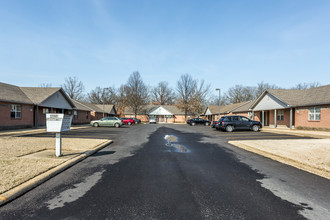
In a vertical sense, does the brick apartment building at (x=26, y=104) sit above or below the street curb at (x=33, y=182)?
above

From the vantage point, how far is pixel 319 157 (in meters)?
6.49

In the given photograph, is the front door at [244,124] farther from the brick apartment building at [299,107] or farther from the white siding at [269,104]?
the white siding at [269,104]

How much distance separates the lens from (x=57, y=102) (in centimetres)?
2512

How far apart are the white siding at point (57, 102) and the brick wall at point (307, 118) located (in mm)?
31515

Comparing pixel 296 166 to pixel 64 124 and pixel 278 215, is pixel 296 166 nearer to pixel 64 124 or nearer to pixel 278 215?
pixel 278 215

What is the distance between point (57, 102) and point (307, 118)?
32291 millimetres

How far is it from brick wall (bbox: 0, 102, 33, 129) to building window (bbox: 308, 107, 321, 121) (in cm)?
3229

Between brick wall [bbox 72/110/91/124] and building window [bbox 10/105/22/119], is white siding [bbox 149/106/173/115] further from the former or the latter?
building window [bbox 10/105/22/119]

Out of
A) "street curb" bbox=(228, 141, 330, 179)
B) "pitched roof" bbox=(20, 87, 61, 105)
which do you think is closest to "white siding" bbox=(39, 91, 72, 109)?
"pitched roof" bbox=(20, 87, 61, 105)

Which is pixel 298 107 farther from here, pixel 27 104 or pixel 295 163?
pixel 27 104

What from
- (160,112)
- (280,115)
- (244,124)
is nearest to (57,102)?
(244,124)

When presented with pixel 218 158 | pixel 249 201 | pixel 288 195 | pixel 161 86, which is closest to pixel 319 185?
pixel 288 195

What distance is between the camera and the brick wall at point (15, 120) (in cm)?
1720

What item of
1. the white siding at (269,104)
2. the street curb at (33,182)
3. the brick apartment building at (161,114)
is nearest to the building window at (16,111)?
the street curb at (33,182)
